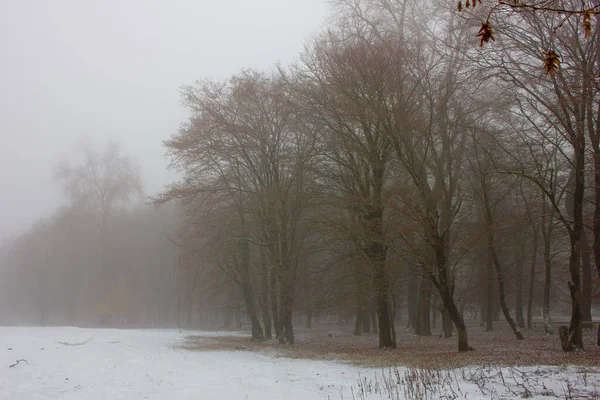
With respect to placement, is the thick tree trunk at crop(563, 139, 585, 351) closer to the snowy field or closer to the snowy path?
the snowy field

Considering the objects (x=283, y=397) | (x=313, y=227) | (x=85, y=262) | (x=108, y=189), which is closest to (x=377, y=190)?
(x=313, y=227)

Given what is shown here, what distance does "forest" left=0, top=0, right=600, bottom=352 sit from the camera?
13547 millimetres

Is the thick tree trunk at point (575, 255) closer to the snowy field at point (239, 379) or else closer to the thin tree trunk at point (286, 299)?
the snowy field at point (239, 379)

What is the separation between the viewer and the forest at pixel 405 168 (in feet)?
44.4

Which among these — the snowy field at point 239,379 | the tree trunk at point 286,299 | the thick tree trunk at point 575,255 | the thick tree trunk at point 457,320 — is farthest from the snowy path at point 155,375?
the thick tree trunk at point 575,255

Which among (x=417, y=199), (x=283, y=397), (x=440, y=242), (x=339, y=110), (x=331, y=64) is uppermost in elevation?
(x=331, y=64)

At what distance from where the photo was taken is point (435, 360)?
43.3 feet

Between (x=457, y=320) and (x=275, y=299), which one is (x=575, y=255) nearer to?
(x=457, y=320)

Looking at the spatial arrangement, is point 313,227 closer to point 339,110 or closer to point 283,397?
point 339,110

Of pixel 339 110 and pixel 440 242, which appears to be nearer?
pixel 440 242

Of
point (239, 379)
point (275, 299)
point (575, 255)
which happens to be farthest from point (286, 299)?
point (575, 255)

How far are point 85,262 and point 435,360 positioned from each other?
51676 mm

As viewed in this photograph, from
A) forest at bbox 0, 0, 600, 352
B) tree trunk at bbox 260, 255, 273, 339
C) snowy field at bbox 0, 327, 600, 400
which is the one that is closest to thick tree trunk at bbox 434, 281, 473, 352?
forest at bbox 0, 0, 600, 352

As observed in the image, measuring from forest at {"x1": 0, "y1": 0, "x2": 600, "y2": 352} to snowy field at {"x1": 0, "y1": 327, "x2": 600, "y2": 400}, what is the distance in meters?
4.77
